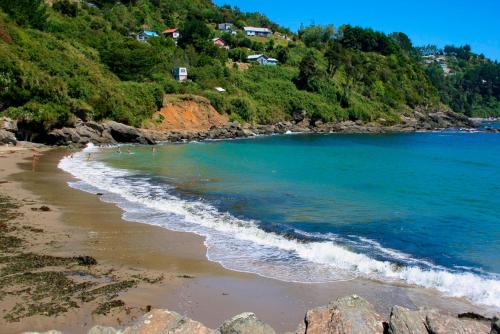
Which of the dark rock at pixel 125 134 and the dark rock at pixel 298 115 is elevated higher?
the dark rock at pixel 298 115

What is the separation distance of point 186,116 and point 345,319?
2528 inches

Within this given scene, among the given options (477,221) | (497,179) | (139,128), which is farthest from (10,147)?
(497,179)

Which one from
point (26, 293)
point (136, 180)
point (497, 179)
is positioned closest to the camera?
point (26, 293)

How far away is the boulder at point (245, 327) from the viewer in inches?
269

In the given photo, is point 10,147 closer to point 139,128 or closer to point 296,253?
point 139,128

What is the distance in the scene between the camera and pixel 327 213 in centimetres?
2017

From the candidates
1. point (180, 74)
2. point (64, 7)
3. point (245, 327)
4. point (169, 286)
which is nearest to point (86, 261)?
point (169, 286)

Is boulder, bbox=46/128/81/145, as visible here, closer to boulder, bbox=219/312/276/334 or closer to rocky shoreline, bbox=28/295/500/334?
A: rocky shoreline, bbox=28/295/500/334

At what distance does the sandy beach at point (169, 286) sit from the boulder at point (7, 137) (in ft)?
81.3

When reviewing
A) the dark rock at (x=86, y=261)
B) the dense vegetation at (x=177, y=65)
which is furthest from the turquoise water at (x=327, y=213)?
the dense vegetation at (x=177, y=65)

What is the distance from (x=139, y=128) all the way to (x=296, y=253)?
50.0 metres

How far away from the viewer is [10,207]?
1845 cm

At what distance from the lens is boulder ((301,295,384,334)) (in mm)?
6902

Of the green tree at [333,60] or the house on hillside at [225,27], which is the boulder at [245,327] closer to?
the green tree at [333,60]
